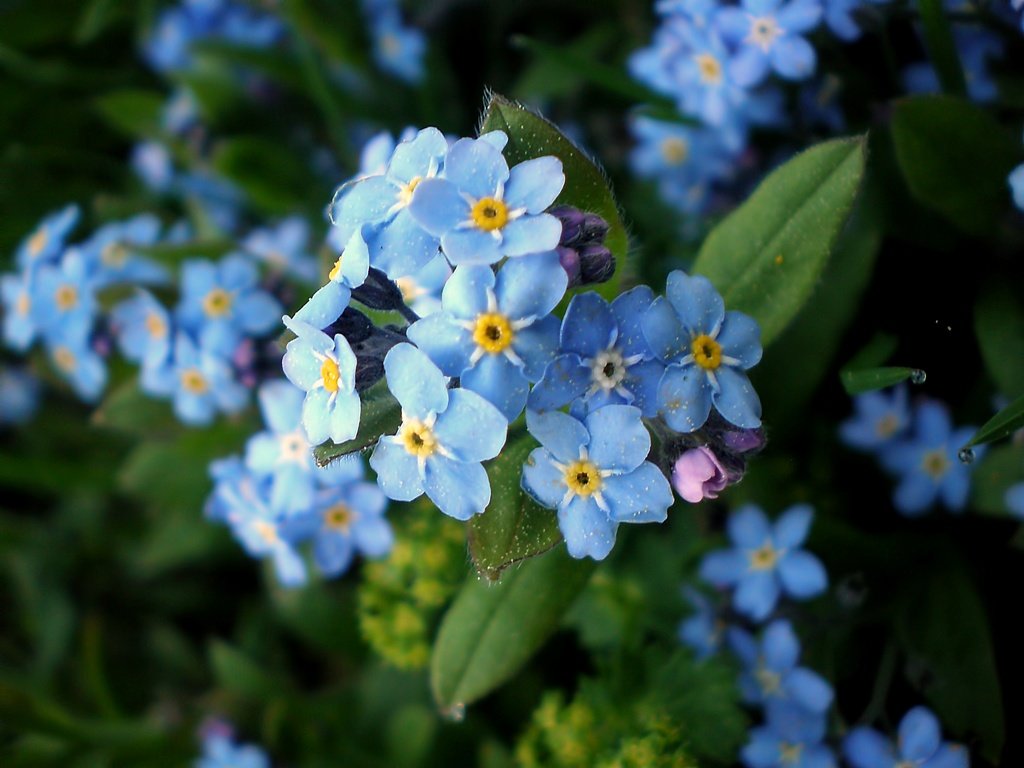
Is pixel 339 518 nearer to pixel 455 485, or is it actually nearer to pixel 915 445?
pixel 455 485

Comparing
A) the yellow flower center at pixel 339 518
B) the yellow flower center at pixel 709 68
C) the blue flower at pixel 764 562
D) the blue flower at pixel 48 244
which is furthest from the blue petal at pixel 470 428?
the blue flower at pixel 48 244

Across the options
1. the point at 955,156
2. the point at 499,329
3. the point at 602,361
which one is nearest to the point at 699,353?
the point at 602,361

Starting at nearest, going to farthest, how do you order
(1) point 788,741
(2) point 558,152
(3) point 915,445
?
1. (2) point 558,152
2. (1) point 788,741
3. (3) point 915,445

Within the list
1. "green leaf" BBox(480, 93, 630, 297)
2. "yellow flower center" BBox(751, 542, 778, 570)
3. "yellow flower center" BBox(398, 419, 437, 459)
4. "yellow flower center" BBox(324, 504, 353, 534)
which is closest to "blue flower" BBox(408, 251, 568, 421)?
"yellow flower center" BBox(398, 419, 437, 459)

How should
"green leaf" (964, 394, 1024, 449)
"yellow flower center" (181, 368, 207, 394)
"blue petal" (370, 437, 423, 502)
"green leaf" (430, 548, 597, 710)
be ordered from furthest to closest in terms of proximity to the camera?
"yellow flower center" (181, 368, 207, 394), "green leaf" (430, 548, 597, 710), "green leaf" (964, 394, 1024, 449), "blue petal" (370, 437, 423, 502)

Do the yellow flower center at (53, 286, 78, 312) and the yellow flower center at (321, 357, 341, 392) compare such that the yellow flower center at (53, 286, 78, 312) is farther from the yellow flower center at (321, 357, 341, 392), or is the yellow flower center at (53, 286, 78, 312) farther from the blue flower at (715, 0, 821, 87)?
the blue flower at (715, 0, 821, 87)

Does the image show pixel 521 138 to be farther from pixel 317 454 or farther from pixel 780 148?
pixel 780 148
